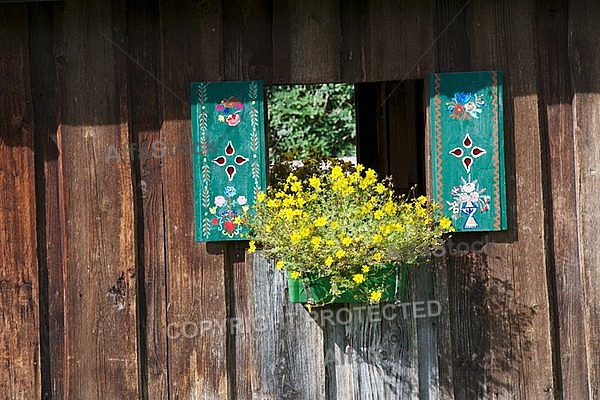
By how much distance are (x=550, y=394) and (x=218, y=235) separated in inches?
65.7

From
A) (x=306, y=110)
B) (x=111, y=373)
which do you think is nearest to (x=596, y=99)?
(x=111, y=373)

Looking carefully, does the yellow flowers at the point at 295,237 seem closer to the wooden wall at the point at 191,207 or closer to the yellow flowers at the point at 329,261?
the yellow flowers at the point at 329,261

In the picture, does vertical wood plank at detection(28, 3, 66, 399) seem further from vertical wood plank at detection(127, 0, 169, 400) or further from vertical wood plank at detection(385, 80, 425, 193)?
vertical wood plank at detection(385, 80, 425, 193)

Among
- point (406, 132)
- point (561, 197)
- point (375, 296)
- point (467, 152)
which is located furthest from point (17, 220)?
point (406, 132)

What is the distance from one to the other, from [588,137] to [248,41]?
1594 mm

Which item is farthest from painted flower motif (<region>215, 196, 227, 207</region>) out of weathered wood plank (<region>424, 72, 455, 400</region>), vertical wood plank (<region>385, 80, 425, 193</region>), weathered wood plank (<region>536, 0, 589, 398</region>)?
vertical wood plank (<region>385, 80, 425, 193</region>)

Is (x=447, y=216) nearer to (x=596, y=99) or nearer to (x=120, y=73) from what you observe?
(x=596, y=99)

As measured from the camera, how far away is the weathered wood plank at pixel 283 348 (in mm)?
4055

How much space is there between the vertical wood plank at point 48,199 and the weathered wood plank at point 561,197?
2211mm

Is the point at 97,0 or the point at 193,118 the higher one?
the point at 97,0

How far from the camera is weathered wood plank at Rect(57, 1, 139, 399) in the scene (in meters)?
4.07

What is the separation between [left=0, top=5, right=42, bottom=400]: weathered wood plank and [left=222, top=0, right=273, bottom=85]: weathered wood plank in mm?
898

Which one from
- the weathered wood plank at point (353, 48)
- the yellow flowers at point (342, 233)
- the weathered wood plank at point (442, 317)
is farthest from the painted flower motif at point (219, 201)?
the weathered wood plank at point (442, 317)

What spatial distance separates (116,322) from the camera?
4.09 m
